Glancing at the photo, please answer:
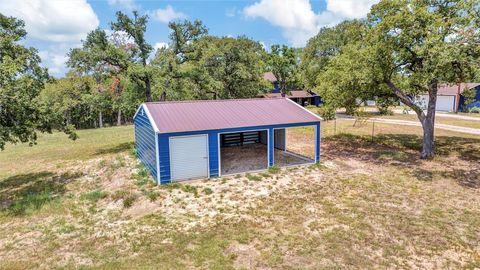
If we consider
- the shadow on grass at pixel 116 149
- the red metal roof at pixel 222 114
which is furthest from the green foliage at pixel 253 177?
the shadow on grass at pixel 116 149

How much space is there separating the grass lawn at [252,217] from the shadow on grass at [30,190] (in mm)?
53

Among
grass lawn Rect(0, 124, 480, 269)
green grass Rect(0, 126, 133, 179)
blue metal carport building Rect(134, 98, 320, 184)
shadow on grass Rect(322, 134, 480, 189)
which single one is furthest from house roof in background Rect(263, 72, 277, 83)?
grass lawn Rect(0, 124, 480, 269)

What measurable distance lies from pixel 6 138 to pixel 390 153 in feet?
55.5

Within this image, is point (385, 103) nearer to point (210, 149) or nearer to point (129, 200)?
point (210, 149)

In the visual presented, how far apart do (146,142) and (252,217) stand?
6.70m

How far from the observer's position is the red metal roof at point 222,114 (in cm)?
1205

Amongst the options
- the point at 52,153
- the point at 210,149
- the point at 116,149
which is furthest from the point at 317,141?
the point at 52,153

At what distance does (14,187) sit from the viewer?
12.5 meters

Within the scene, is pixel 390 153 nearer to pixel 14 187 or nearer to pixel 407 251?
pixel 407 251

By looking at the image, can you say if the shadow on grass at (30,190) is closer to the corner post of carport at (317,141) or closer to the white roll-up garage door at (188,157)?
the white roll-up garage door at (188,157)

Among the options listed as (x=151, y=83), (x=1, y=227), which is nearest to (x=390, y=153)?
(x=151, y=83)

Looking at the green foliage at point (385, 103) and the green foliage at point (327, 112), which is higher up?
the green foliage at point (385, 103)

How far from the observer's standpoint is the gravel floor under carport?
44.2 ft

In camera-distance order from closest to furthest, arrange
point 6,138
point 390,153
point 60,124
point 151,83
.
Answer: point 6,138 < point 60,124 < point 390,153 < point 151,83
